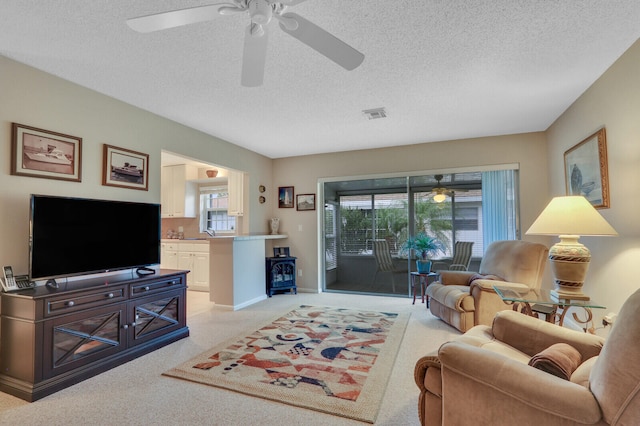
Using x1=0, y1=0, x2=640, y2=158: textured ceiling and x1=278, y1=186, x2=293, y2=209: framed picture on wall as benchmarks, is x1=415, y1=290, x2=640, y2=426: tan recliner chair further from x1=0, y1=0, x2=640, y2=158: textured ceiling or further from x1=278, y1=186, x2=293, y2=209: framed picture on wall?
x1=278, y1=186, x2=293, y2=209: framed picture on wall

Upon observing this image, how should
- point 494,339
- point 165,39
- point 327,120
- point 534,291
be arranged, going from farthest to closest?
point 327,120 → point 534,291 → point 165,39 → point 494,339

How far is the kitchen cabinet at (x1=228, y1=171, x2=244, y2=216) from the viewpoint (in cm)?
540

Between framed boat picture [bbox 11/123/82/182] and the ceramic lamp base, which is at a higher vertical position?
framed boat picture [bbox 11/123/82/182]

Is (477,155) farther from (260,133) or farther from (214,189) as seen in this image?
(214,189)

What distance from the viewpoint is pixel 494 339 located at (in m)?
1.94

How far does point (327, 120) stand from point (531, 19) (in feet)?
7.39

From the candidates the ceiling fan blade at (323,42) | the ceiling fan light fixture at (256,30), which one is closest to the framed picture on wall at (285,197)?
the ceiling fan blade at (323,42)

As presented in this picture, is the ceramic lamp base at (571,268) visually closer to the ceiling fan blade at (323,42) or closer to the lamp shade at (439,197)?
the ceiling fan blade at (323,42)

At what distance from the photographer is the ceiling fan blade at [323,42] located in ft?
5.18

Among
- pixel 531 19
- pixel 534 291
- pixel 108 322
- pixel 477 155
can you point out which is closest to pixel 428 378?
pixel 534 291

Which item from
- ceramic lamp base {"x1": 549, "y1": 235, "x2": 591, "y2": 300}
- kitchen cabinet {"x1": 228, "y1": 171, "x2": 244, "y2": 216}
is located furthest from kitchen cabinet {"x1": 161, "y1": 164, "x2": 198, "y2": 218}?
ceramic lamp base {"x1": 549, "y1": 235, "x2": 591, "y2": 300}

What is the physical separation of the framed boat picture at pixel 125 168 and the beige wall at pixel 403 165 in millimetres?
2779

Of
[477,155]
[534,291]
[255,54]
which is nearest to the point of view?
[255,54]

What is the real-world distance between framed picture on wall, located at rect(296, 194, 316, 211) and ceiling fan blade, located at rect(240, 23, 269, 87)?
367 cm
